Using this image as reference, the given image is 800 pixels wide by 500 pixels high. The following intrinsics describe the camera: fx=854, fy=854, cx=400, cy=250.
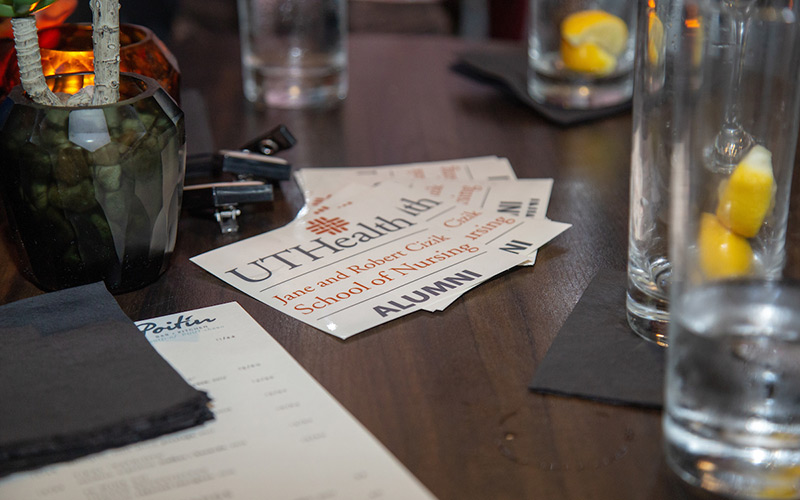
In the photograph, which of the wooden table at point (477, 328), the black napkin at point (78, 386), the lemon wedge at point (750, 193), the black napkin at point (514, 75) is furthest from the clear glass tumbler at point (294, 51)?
the lemon wedge at point (750, 193)

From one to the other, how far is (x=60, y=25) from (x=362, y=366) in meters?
0.49

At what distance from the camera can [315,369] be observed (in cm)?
53

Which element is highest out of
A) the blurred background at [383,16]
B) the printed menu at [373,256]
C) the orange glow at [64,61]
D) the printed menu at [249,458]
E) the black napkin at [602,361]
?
the orange glow at [64,61]

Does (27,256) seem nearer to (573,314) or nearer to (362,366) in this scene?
(362,366)

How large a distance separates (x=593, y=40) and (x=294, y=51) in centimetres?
39

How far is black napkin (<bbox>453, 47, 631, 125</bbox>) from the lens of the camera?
102 cm

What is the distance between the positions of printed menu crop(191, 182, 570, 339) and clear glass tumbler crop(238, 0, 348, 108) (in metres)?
0.35

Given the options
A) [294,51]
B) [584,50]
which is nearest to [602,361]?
[584,50]

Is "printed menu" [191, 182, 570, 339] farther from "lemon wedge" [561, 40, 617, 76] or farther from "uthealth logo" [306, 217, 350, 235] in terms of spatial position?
"lemon wedge" [561, 40, 617, 76]

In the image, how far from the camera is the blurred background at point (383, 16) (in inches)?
63.4

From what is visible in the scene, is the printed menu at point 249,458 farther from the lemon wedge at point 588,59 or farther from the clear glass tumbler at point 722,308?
the lemon wedge at point 588,59

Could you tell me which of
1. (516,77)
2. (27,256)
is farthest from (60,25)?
(516,77)

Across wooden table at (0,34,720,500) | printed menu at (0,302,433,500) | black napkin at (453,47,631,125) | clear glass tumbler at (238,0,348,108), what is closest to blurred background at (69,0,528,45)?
clear glass tumbler at (238,0,348,108)

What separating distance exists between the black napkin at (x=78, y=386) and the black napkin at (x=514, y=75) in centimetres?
62
